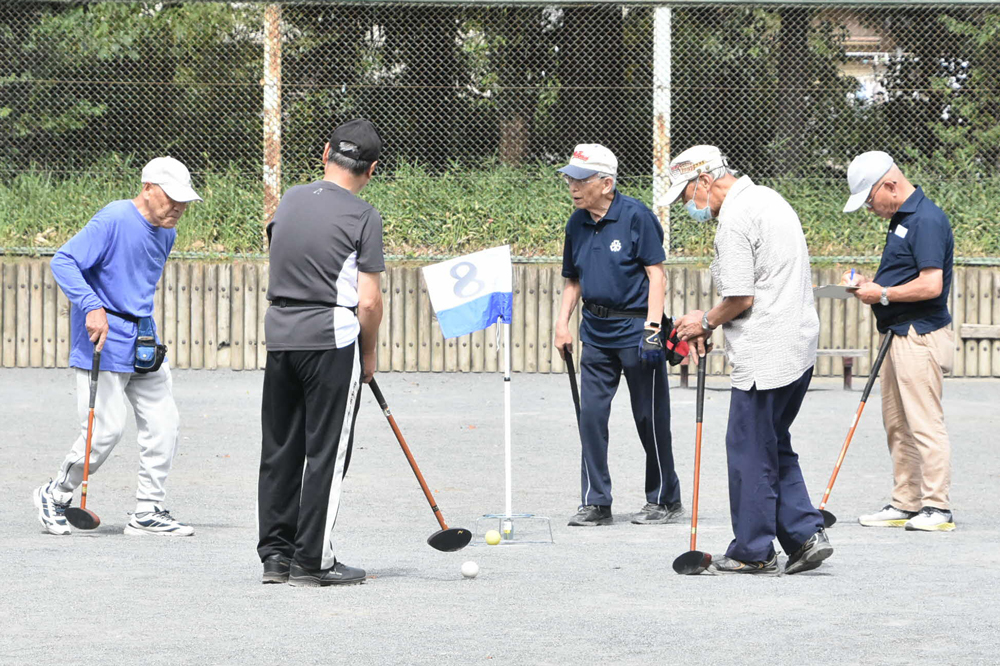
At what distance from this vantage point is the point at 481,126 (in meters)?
16.0

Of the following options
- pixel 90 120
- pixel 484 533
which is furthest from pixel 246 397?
pixel 484 533

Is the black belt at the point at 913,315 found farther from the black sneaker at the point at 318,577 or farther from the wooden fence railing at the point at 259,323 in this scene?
the wooden fence railing at the point at 259,323

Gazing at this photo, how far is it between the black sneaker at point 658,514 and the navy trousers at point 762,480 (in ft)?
4.85

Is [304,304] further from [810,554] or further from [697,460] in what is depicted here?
[810,554]

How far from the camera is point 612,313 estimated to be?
7.97 meters

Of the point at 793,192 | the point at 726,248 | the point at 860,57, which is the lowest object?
the point at 726,248

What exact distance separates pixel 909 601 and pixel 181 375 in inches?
388

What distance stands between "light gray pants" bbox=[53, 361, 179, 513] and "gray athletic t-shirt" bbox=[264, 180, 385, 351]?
1727 mm

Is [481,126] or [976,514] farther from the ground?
[481,126]

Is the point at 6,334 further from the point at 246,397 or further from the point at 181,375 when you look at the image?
the point at 246,397

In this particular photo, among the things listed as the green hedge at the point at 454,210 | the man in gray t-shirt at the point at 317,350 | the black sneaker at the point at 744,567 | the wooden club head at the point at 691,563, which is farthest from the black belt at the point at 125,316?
the green hedge at the point at 454,210

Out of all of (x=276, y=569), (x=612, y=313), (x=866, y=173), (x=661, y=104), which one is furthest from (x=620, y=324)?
(x=661, y=104)

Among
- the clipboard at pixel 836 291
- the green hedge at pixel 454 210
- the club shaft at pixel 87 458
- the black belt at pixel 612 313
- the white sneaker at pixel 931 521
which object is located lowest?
the white sneaker at pixel 931 521

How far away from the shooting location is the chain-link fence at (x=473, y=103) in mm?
15617
